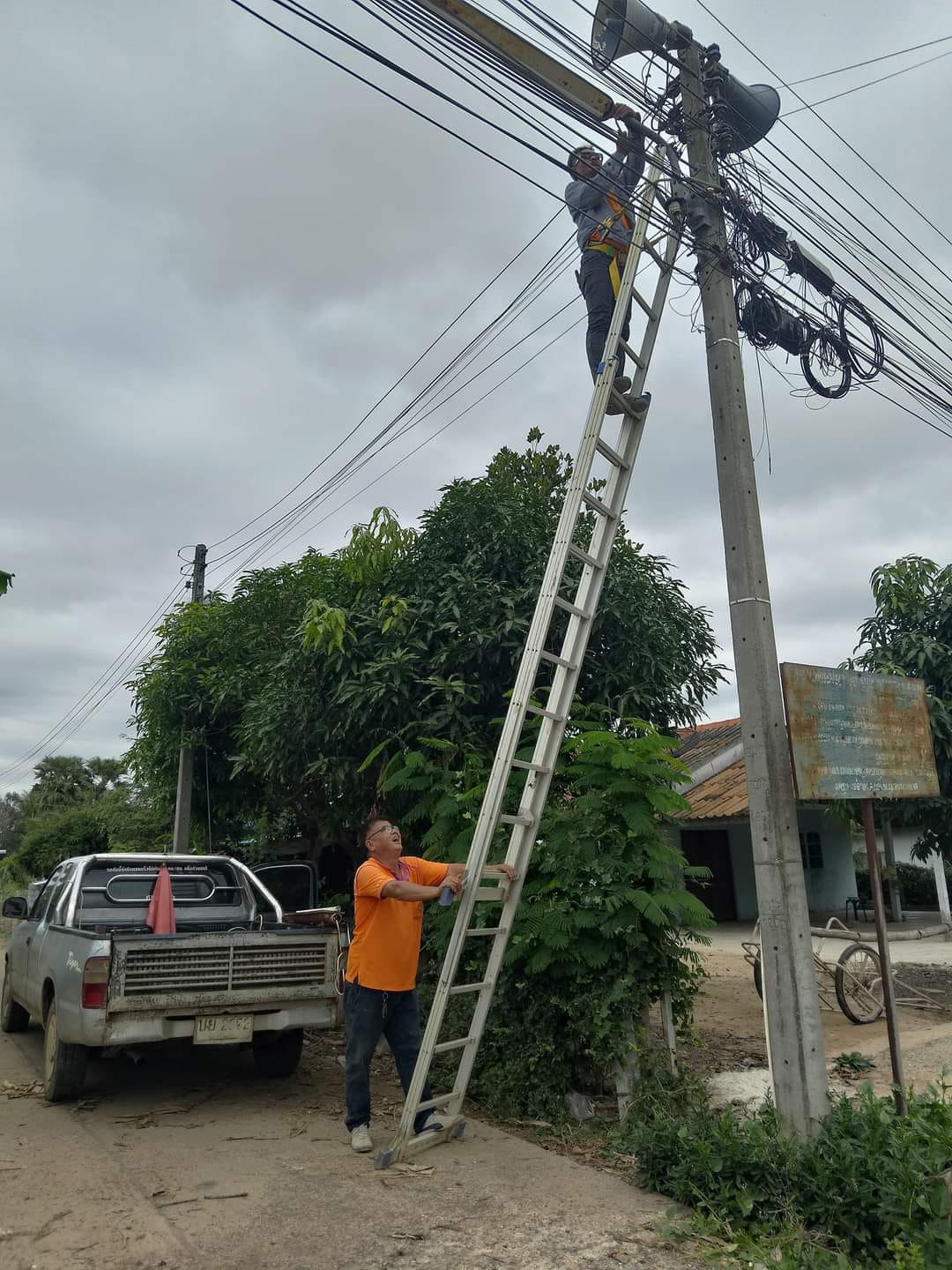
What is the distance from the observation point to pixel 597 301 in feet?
24.1

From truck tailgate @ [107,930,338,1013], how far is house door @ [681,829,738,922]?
601 inches

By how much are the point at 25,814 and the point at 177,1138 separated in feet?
158

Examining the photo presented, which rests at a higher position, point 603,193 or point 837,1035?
point 603,193

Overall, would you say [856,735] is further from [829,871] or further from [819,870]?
[829,871]

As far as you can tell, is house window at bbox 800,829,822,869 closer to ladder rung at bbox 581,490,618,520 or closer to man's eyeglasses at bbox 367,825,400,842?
ladder rung at bbox 581,490,618,520

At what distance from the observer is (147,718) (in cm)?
1495

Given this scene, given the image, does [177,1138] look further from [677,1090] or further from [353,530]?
[353,530]

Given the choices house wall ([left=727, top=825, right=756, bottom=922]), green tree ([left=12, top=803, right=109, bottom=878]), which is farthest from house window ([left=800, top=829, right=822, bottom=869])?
green tree ([left=12, top=803, right=109, bottom=878])

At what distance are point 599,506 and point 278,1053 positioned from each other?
4756 mm

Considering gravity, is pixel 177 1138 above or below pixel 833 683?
below

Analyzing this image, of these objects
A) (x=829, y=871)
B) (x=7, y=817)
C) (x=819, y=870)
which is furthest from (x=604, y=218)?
(x=7, y=817)

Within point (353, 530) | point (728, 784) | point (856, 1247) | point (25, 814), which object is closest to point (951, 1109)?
point (856, 1247)

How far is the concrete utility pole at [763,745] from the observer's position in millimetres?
5285

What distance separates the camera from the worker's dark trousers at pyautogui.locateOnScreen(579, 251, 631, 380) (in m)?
7.28
